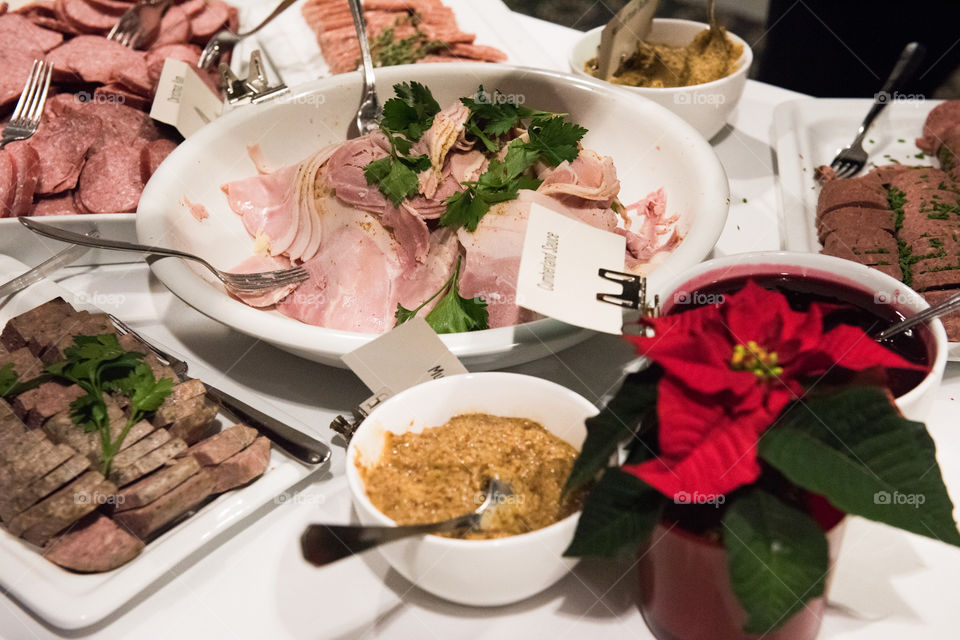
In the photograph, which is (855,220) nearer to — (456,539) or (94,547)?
(456,539)

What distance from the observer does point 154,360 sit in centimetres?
111

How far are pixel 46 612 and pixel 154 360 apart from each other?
1.24 feet

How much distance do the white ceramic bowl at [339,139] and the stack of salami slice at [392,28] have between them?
0.41 m

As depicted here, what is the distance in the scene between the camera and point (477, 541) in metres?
0.75

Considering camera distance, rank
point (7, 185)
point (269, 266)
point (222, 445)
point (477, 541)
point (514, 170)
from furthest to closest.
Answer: point (7, 185) < point (269, 266) < point (514, 170) < point (222, 445) < point (477, 541)

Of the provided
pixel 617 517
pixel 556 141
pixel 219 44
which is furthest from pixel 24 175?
pixel 617 517

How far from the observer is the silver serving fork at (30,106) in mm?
1767

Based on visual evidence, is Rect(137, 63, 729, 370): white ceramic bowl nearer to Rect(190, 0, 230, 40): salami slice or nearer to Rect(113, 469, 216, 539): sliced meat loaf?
Rect(113, 469, 216, 539): sliced meat loaf

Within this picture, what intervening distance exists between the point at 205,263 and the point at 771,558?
0.97m

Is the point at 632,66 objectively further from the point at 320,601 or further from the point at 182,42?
the point at 320,601

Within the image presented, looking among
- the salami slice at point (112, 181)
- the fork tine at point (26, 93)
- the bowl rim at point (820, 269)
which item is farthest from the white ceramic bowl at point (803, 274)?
the fork tine at point (26, 93)

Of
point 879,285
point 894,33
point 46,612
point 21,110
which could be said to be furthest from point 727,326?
point 894,33

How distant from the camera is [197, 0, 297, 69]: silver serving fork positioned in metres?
2.06

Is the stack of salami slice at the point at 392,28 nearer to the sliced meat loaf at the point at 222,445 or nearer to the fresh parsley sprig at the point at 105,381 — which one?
the fresh parsley sprig at the point at 105,381
